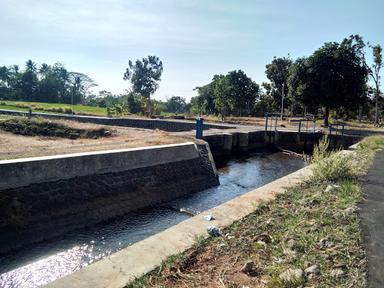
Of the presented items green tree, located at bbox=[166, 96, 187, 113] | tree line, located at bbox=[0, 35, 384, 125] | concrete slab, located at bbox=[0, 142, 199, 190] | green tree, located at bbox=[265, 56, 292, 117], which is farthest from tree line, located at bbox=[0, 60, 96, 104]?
concrete slab, located at bbox=[0, 142, 199, 190]

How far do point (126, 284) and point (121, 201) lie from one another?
5456mm

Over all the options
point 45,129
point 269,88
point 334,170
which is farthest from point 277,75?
point 334,170

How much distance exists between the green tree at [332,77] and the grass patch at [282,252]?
22.5 metres

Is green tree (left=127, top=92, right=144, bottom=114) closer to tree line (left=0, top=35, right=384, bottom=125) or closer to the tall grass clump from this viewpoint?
tree line (left=0, top=35, right=384, bottom=125)

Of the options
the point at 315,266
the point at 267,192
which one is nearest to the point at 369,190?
the point at 267,192

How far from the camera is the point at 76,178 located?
25.7ft

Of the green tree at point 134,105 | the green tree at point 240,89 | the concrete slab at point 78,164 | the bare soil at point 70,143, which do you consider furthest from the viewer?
the green tree at point 134,105

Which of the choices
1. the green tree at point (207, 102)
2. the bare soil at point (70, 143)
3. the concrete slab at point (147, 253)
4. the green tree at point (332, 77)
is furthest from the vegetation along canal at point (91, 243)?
the green tree at point (207, 102)

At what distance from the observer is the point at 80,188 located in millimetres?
7797

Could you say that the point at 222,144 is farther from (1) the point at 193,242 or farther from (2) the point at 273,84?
(2) the point at 273,84

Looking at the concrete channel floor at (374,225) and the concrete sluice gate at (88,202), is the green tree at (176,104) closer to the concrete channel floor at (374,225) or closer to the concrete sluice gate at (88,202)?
the concrete sluice gate at (88,202)

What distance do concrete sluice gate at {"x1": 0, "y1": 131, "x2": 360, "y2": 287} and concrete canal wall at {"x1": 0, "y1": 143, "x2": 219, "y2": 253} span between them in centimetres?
2

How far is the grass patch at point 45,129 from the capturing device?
53.4ft

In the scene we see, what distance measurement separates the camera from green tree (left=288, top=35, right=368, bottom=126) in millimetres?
25703
